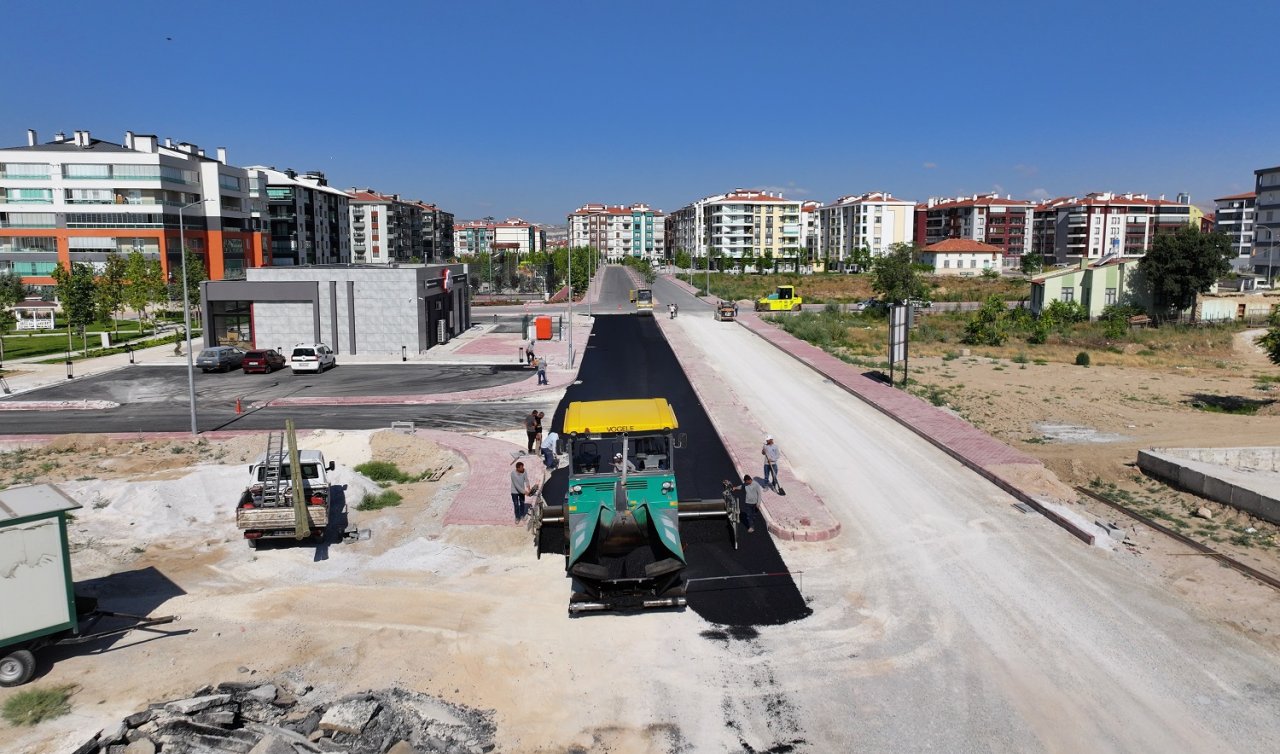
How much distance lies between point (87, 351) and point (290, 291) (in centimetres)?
1254

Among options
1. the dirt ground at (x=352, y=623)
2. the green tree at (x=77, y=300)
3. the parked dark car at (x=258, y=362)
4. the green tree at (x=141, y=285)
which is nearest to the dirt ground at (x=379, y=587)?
the dirt ground at (x=352, y=623)

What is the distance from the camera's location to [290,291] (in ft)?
151

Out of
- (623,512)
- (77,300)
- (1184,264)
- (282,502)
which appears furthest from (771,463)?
(1184,264)

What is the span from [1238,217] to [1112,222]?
33.3 m

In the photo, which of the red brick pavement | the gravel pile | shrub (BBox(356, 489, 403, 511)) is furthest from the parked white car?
the gravel pile

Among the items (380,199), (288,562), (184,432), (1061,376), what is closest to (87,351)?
(184,432)

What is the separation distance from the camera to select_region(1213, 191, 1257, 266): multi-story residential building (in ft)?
477

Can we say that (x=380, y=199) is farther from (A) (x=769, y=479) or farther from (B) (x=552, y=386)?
(A) (x=769, y=479)

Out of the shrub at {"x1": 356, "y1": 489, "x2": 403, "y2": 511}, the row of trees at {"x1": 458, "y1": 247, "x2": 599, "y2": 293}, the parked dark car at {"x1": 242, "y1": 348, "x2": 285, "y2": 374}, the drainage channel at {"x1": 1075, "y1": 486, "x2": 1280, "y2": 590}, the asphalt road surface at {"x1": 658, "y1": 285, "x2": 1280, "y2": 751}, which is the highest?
the row of trees at {"x1": 458, "y1": 247, "x2": 599, "y2": 293}

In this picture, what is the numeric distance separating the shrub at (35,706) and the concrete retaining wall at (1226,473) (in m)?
21.8

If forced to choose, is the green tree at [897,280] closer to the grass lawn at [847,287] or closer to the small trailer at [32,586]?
the grass lawn at [847,287]

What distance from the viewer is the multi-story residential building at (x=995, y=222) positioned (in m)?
150

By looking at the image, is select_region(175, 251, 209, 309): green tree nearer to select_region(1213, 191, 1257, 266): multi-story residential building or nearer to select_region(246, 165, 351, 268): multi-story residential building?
select_region(246, 165, 351, 268): multi-story residential building

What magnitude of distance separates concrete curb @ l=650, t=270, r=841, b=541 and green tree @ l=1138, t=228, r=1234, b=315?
4282cm
